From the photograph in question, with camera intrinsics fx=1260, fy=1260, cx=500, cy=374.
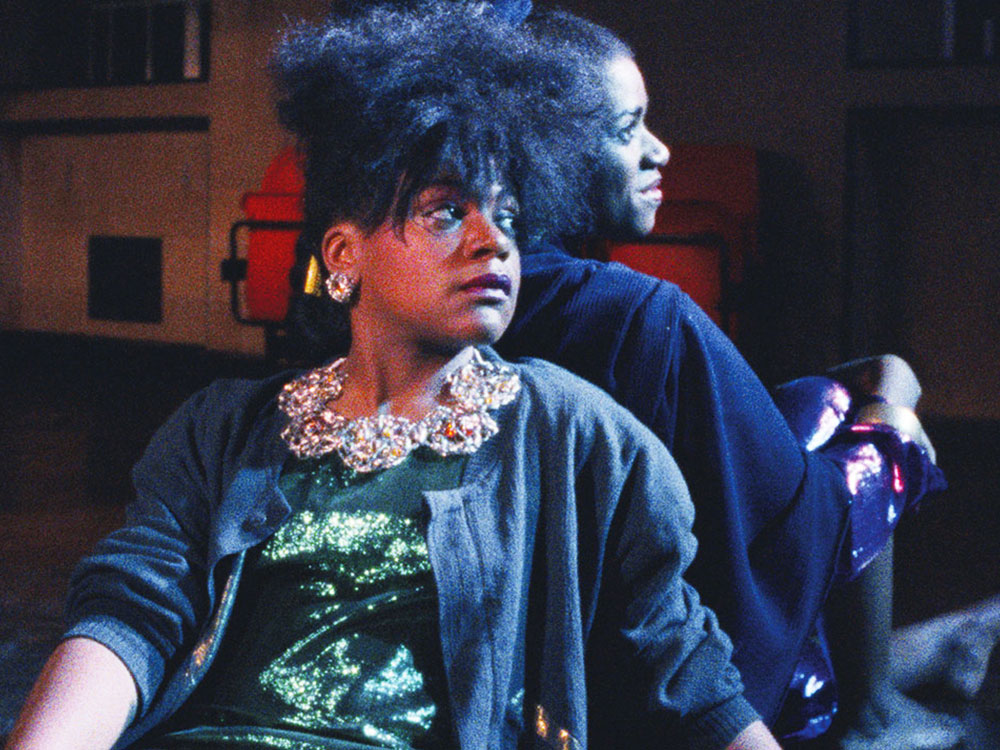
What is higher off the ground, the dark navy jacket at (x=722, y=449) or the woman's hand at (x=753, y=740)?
the dark navy jacket at (x=722, y=449)

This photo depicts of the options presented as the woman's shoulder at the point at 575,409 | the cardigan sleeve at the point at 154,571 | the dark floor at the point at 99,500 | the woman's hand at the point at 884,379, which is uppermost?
the woman's shoulder at the point at 575,409

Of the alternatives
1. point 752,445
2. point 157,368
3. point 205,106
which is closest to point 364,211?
point 752,445

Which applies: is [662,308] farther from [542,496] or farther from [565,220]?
[542,496]

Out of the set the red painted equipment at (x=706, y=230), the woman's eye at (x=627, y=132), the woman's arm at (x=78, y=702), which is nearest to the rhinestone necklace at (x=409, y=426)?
the woman's arm at (x=78, y=702)

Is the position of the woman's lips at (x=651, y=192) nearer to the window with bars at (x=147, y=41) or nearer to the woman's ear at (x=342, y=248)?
the woman's ear at (x=342, y=248)

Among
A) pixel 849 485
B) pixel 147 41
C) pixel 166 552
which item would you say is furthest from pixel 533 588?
pixel 147 41

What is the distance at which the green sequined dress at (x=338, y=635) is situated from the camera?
114 cm

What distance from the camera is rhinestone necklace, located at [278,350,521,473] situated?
122 cm

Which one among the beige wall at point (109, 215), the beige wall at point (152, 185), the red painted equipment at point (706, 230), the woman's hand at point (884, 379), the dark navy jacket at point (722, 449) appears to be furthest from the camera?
the beige wall at point (109, 215)

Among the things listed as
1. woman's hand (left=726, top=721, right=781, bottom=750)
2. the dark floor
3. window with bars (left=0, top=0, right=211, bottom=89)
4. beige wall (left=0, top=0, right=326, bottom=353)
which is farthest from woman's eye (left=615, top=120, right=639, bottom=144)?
window with bars (left=0, top=0, right=211, bottom=89)

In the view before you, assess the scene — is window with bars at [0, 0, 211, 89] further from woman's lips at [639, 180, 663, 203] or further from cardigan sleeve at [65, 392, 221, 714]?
cardigan sleeve at [65, 392, 221, 714]

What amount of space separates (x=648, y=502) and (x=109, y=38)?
375 inches

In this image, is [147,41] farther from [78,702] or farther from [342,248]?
[78,702]

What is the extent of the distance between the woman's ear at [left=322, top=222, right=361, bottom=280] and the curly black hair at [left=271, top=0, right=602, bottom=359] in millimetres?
12
